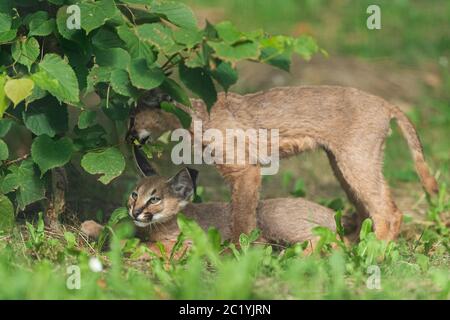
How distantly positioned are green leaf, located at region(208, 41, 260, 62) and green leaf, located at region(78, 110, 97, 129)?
3.78 feet

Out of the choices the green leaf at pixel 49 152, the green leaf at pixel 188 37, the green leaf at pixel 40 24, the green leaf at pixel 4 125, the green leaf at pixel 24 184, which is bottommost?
the green leaf at pixel 24 184

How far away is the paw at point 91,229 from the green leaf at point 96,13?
1434 mm

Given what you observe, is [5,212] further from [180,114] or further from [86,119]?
[180,114]

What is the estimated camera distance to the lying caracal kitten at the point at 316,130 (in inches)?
271

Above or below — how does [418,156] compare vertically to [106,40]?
below

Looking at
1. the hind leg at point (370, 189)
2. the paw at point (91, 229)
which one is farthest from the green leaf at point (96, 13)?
the hind leg at point (370, 189)

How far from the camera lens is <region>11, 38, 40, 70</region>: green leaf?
5859 millimetres

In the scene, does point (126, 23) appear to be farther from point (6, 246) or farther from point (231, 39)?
point (6, 246)

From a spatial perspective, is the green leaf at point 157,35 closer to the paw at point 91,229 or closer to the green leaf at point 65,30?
the green leaf at point 65,30

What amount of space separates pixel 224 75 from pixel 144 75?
0.51m

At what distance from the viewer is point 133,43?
5855 mm

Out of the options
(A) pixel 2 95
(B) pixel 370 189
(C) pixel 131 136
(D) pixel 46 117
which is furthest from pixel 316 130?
(A) pixel 2 95

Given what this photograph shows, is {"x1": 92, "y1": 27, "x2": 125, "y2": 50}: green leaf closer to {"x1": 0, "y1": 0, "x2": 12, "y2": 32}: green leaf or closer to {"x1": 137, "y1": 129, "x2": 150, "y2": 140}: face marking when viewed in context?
{"x1": 0, "y1": 0, "x2": 12, "y2": 32}: green leaf
